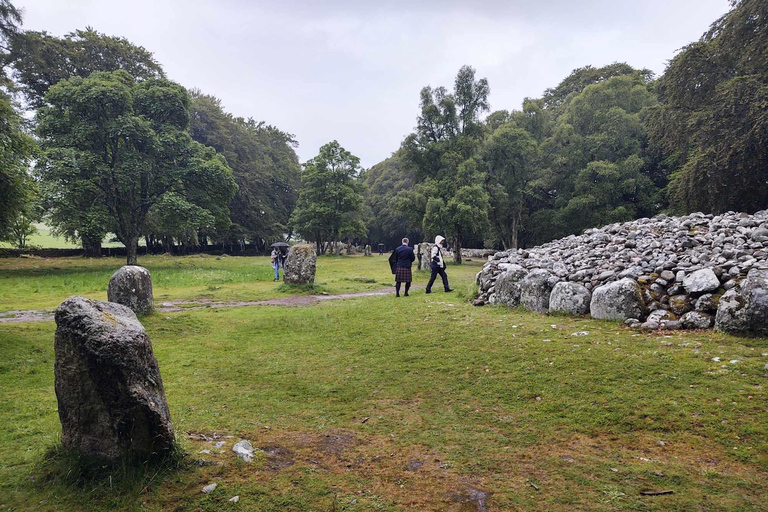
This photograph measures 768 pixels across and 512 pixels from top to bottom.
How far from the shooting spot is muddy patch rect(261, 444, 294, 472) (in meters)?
3.70

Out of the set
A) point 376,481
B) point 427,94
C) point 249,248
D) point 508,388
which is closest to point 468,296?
point 508,388

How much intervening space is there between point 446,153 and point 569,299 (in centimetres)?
2729

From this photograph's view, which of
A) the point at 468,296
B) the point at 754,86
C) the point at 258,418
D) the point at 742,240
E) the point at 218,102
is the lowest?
the point at 258,418

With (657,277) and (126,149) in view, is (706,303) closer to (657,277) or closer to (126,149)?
(657,277)

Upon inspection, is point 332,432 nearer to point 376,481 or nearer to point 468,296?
point 376,481

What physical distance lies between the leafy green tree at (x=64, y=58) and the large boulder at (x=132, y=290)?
29.5m

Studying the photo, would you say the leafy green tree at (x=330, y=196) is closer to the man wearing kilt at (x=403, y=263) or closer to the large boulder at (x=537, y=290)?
the man wearing kilt at (x=403, y=263)

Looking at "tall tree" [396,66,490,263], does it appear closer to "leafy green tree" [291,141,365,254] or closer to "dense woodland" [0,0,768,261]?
"dense woodland" [0,0,768,261]

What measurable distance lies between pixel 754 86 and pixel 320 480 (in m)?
22.9

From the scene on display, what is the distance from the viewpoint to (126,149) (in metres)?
28.2

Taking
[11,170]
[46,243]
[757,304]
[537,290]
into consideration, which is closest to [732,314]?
[757,304]

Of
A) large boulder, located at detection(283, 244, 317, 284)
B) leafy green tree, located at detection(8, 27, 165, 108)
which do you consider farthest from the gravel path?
leafy green tree, located at detection(8, 27, 165, 108)

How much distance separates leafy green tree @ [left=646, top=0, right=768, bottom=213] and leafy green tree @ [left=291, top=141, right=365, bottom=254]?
30.4 metres

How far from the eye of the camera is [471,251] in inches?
1887
